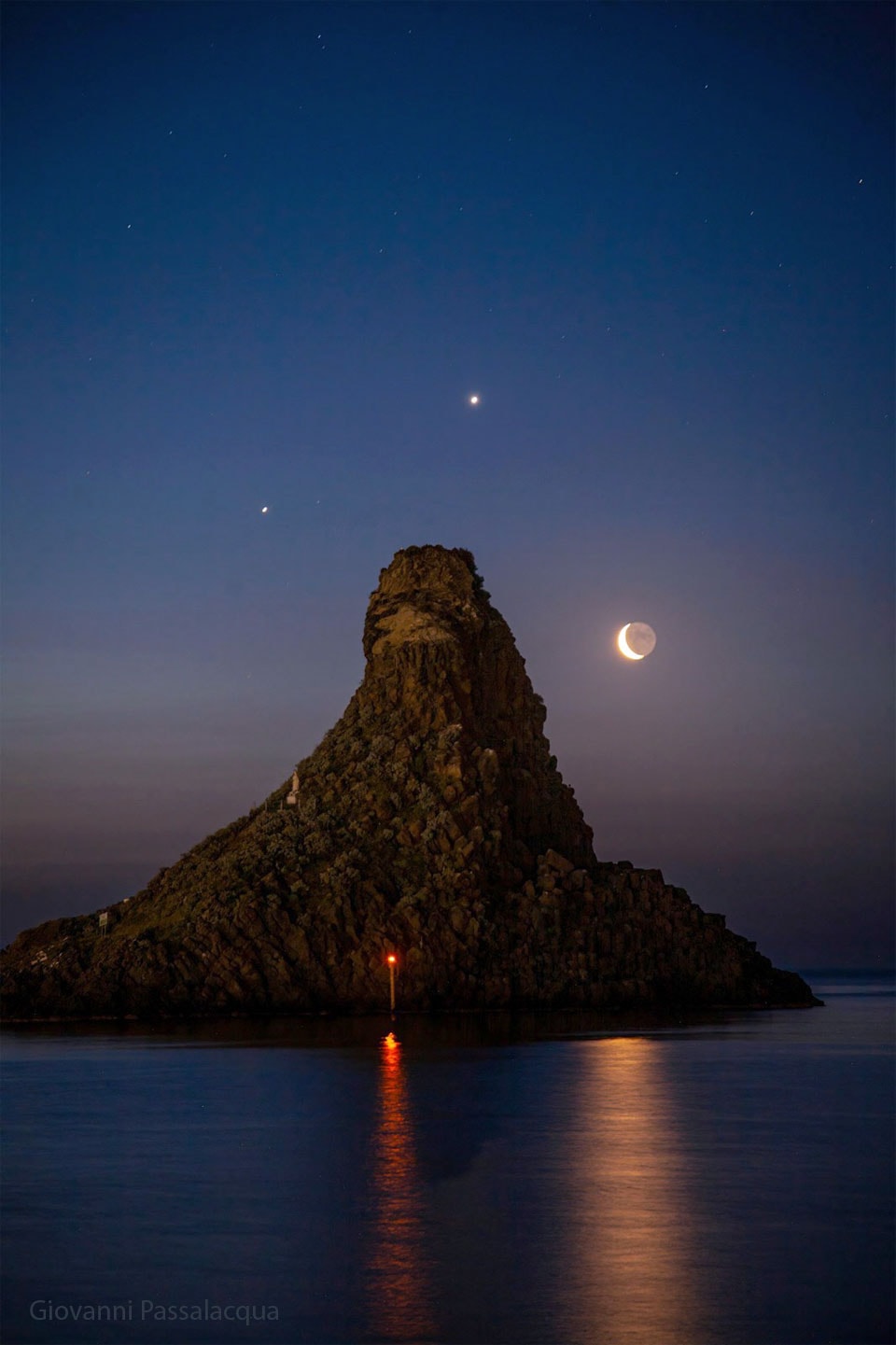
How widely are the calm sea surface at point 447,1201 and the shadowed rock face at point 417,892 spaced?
105 feet

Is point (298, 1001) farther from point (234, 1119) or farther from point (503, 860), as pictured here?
point (234, 1119)

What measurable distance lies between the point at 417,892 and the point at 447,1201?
212 feet

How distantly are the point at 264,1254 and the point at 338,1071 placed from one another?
2715cm

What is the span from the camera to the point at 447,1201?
82.2ft

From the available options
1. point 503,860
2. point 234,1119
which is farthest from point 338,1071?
point 503,860

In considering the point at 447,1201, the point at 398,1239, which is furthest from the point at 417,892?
the point at 398,1239

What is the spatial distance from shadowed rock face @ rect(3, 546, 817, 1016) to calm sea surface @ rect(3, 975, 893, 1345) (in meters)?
32.1

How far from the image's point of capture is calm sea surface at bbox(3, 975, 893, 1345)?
17.6 metres

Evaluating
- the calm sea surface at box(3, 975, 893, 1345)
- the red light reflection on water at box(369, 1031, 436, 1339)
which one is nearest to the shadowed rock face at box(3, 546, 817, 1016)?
the calm sea surface at box(3, 975, 893, 1345)

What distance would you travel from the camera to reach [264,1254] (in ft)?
69.4

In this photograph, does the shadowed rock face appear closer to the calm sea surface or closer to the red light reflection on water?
the calm sea surface

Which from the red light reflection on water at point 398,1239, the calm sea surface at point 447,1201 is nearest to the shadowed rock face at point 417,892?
the calm sea surface at point 447,1201

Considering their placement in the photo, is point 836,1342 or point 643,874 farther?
point 643,874

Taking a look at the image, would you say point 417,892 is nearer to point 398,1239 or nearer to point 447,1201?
point 447,1201
